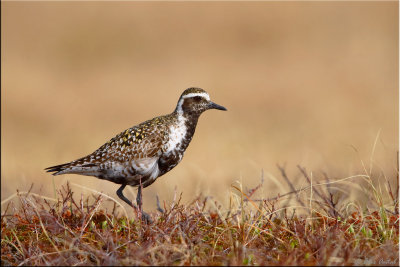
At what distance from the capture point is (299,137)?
51.4 ft

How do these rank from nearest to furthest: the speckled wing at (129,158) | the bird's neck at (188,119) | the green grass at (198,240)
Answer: the green grass at (198,240)
the speckled wing at (129,158)
the bird's neck at (188,119)

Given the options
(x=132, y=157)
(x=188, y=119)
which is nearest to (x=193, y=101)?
(x=188, y=119)

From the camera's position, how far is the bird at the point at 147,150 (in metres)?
5.45

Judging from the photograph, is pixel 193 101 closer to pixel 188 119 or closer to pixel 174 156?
pixel 188 119

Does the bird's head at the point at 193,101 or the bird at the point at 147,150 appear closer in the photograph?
the bird at the point at 147,150

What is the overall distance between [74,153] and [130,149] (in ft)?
31.1

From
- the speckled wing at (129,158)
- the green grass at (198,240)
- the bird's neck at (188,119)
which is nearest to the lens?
the green grass at (198,240)

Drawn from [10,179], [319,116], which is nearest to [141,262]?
[10,179]

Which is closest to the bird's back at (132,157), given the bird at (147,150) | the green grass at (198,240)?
the bird at (147,150)

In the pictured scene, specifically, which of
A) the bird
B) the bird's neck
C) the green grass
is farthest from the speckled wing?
the green grass

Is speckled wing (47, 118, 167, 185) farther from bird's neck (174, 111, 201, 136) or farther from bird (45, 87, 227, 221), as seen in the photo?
bird's neck (174, 111, 201, 136)

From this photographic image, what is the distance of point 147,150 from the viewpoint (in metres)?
5.43

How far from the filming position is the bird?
5445mm

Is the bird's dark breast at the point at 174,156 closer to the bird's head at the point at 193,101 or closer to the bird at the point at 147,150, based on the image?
the bird at the point at 147,150
